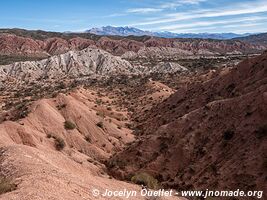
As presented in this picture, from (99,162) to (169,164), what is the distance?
248 inches

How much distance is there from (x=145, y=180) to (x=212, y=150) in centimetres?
462

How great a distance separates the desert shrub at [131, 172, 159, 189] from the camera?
24.7 m

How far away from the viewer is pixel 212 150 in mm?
25844

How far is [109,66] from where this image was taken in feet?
381

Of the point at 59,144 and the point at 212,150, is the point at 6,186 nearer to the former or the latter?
the point at 212,150

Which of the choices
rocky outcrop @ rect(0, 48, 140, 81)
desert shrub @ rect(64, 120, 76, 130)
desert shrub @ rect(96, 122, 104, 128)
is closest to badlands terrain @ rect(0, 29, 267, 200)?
desert shrub @ rect(64, 120, 76, 130)

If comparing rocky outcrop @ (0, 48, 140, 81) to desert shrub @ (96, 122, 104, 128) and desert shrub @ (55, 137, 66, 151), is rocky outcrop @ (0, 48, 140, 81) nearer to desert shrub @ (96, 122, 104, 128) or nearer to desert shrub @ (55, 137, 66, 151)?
desert shrub @ (96, 122, 104, 128)

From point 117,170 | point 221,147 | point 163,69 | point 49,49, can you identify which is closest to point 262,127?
point 221,147

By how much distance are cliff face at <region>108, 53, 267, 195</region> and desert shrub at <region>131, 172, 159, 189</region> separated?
38.0 inches

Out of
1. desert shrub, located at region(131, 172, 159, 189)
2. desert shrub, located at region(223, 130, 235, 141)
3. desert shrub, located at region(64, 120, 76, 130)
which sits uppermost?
desert shrub, located at region(223, 130, 235, 141)

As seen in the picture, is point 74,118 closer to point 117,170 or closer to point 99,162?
point 99,162

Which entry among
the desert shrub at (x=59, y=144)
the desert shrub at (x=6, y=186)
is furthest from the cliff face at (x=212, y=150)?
the desert shrub at (x=6, y=186)

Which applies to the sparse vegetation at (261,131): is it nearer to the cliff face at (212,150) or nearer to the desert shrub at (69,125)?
the cliff face at (212,150)

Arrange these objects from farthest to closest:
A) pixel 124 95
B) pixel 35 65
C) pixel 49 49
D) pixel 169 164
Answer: pixel 49 49, pixel 35 65, pixel 124 95, pixel 169 164
